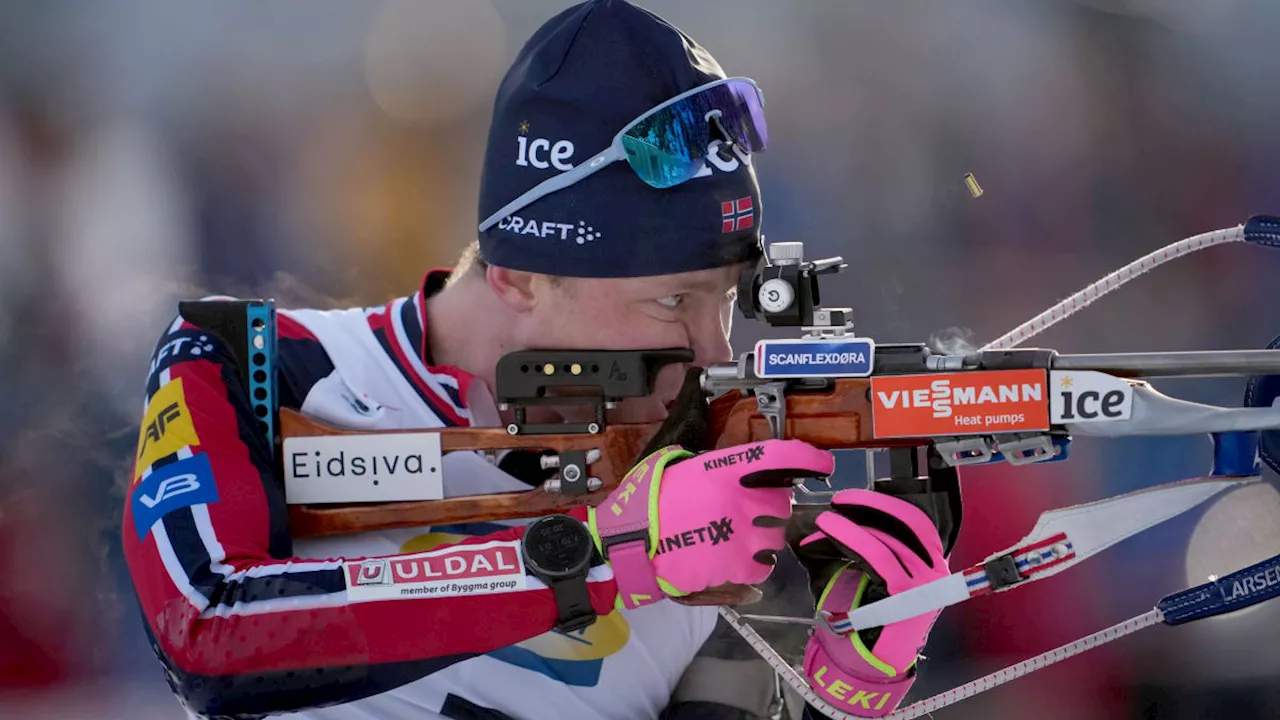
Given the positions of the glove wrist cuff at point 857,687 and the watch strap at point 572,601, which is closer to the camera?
the watch strap at point 572,601

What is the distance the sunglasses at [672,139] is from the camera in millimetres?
1745

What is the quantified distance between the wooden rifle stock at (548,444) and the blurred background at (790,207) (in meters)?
1.20


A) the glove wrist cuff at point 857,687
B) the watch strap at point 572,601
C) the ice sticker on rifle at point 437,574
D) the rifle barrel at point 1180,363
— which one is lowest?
the glove wrist cuff at point 857,687

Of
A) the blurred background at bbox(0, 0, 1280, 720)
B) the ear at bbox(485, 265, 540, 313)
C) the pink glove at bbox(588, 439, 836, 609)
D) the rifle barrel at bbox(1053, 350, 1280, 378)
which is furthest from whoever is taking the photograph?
the blurred background at bbox(0, 0, 1280, 720)

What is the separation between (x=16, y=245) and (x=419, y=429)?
1.74 metres

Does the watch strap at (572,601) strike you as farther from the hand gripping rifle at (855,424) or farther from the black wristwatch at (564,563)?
the hand gripping rifle at (855,424)

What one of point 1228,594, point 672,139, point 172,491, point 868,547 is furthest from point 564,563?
point 1228,594

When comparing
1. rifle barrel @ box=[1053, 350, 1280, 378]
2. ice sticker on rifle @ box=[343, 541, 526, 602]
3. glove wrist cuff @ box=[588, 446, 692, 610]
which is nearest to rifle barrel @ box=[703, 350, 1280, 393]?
rifle barrel @ box=[1053, 350, 1280, 378]

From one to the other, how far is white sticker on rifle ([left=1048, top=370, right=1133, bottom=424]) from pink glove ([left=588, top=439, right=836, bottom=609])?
0.30 m

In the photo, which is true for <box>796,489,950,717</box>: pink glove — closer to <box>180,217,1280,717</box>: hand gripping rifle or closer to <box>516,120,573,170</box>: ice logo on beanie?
<box>180,217,1280,717</box>: hand gripping rifle

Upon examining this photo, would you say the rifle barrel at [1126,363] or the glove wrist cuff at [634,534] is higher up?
the rifle barrel at [1126,363]

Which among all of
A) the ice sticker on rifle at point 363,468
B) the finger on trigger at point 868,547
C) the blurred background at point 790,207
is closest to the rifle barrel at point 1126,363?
the finger on trigger at point 868,547

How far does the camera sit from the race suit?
59.6 inches

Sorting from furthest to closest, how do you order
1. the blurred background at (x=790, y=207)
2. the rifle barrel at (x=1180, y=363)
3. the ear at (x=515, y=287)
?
1. the blurred background at (x=790, y=207)
2. the ear at (x=515, y=287)
3. the rifle barrel at (x=1180, y=363)
